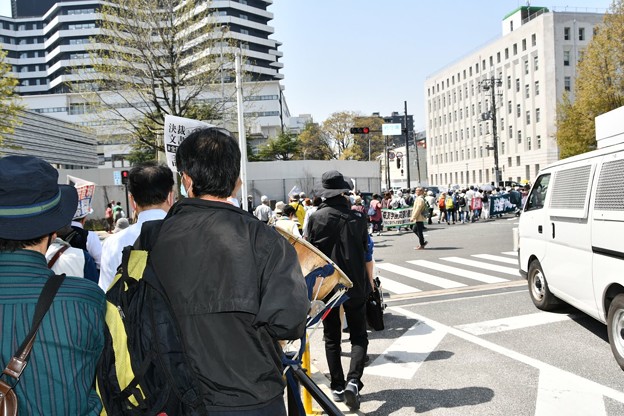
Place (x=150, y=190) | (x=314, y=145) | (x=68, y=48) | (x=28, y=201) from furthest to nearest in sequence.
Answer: (x=68, y=48) → (x=314, y=145) → (x=150, y=190) → (x=28, y=201)

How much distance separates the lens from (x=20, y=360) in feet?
5.26

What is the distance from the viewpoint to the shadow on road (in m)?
4.42

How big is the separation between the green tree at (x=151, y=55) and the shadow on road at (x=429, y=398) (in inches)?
686

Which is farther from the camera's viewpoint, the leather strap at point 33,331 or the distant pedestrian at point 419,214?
the distant pedestrian at point 419,214

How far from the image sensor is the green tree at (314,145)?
6888 cm

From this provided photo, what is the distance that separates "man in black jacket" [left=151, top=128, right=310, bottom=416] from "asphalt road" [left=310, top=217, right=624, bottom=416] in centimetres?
280

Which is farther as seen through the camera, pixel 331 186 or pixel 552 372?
pixel 552 372

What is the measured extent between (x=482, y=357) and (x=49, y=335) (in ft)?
16.2

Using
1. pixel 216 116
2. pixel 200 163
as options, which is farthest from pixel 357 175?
pixel 200 163

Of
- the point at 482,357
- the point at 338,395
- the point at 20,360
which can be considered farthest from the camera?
the point at 482,357

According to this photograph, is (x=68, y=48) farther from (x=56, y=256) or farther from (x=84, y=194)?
(x=56, y=256)

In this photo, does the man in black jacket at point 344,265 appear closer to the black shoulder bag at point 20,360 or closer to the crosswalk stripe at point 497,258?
the black shoulder bag at point 20,360

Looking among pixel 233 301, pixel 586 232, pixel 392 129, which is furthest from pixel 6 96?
pixel 392 129

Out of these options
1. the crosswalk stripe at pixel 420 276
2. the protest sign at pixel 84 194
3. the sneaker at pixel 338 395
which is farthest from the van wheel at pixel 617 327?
the protest sign at pixel 84 194
